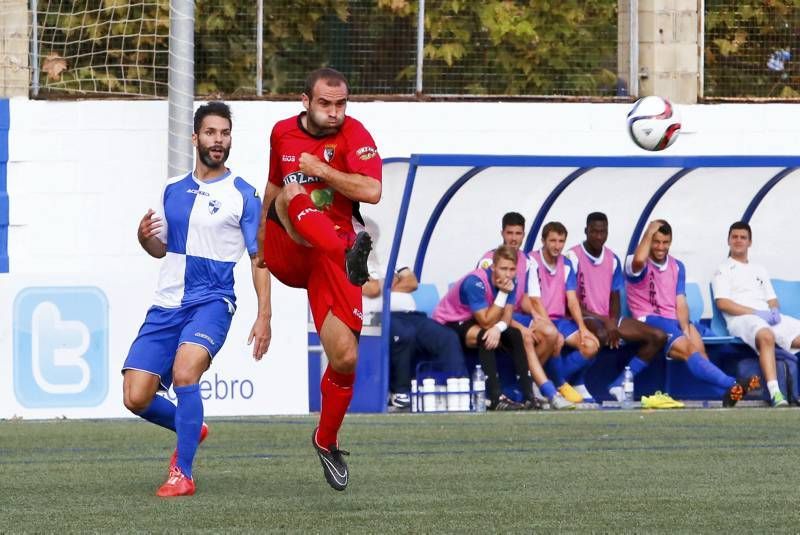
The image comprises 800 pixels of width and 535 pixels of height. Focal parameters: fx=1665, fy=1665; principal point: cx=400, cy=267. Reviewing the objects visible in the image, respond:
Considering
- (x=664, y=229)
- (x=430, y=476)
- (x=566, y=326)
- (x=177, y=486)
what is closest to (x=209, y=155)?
(x=177, y=486)

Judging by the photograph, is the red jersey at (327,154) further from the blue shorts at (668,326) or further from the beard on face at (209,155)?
the blue shorts at (668,326)

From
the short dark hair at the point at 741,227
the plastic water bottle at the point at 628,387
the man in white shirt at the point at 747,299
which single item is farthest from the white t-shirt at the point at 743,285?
the plastic water bottle at the point at 628,387

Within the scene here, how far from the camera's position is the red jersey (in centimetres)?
712

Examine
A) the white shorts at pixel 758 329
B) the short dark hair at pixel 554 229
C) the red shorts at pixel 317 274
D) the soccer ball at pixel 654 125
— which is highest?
the soccer ball at pixel 654 125

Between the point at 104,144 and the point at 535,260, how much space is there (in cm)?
423

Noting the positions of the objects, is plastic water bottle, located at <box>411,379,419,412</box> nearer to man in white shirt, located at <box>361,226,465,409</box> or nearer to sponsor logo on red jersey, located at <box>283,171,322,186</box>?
man in white shirt, located at <box>361,226,465,409</box>

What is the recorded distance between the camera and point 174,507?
21.7ft

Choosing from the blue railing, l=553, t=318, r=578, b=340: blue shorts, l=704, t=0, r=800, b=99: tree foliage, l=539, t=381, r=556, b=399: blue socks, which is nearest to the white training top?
the blue railing

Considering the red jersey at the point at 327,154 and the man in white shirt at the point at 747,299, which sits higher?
the red jersey at the point at 327,154

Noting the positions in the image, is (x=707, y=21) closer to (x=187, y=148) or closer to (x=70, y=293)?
(x=187, y=148)

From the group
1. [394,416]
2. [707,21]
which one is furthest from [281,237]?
[707,21]

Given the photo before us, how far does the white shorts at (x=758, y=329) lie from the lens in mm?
14070

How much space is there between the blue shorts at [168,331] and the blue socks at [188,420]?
24 cm

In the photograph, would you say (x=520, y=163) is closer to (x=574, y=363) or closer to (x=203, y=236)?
(x=574, y=363)
